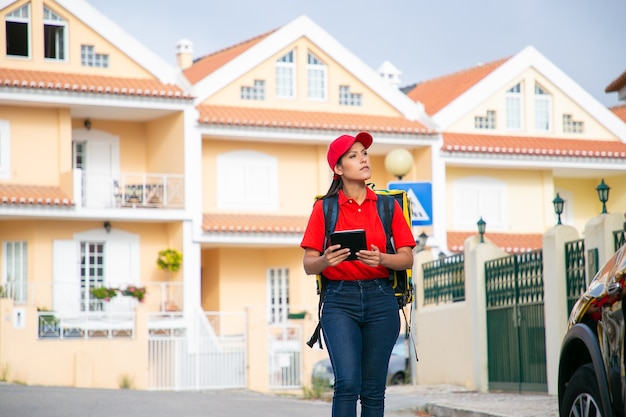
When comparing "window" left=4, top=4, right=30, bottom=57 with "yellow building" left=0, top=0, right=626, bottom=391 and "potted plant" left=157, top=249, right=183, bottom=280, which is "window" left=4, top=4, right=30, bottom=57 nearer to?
"yellow building" left=0, top=0, right=626, bottom=391

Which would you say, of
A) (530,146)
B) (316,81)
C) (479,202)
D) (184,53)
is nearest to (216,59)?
(184,53)

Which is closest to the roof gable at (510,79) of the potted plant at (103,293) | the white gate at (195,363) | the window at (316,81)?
the window at (316,81)

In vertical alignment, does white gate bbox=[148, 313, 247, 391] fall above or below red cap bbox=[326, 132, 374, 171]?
below

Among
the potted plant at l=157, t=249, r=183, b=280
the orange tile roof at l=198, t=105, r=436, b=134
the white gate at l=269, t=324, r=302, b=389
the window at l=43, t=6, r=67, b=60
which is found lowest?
the white gate at l=269, t=324, r=302, b=389

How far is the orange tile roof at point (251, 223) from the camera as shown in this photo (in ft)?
119

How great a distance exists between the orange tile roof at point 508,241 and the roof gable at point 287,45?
378cm

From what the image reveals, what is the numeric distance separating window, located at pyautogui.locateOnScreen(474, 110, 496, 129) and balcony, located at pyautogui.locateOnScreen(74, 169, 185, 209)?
1072 centimetres

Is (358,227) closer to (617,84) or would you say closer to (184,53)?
(617,84)

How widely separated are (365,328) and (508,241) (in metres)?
33.7

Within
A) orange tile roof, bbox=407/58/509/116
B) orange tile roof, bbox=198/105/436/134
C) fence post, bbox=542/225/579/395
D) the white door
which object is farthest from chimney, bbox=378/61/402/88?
fence post, bbox=542/225/579/395

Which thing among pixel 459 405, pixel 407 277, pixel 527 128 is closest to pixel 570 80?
pixel 527 128

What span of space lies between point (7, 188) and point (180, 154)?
5.07 meters

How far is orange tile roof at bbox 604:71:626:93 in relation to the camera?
85.7 feet

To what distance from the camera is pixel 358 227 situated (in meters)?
7.91
